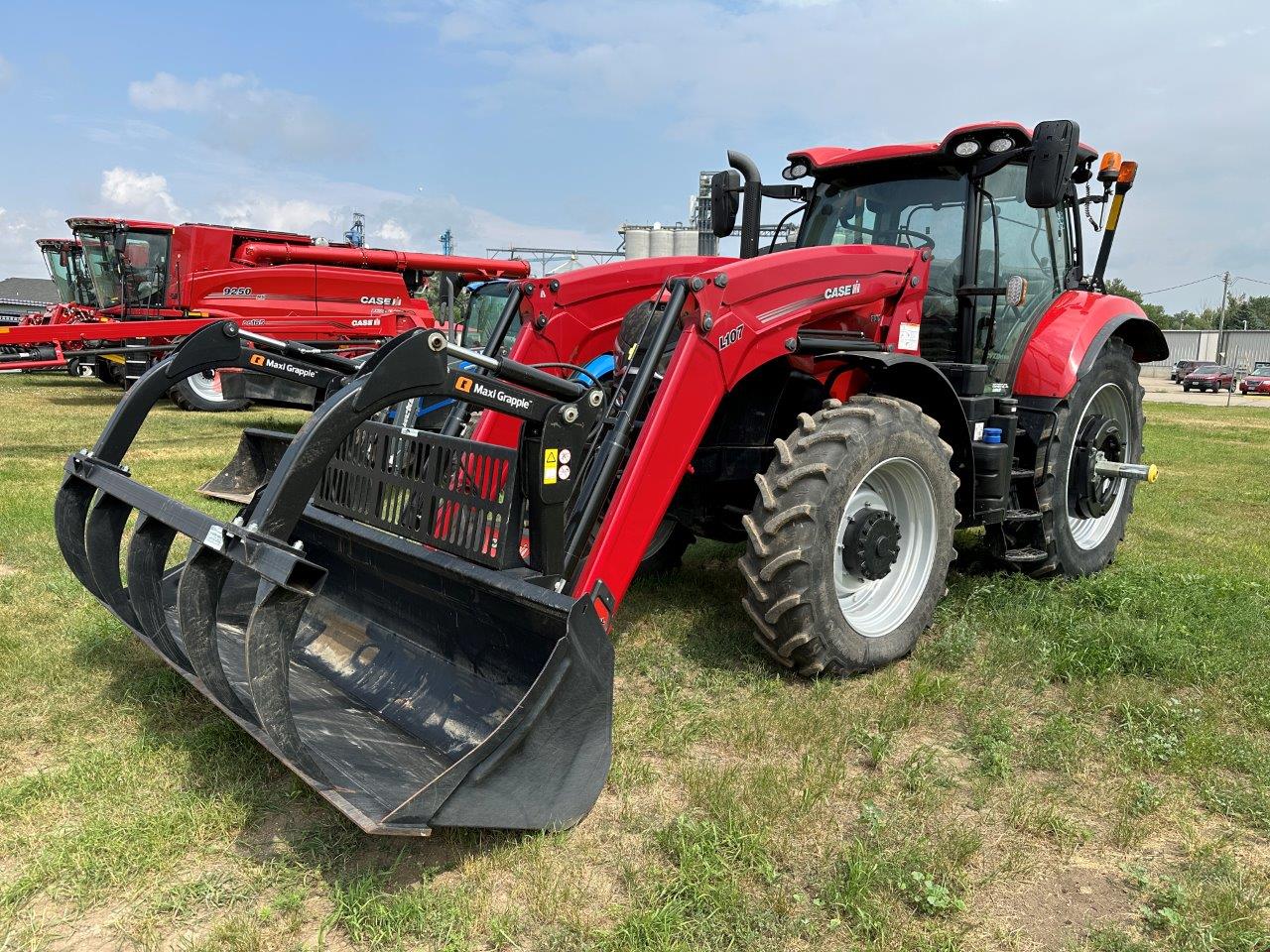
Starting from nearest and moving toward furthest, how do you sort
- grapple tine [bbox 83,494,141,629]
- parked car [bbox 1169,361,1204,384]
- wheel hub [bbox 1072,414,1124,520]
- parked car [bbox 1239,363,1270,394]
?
grapple tine [bbox 83,494,141,629] → wheel hub [bbox 1072,414,1124,520] → parked car [bbox 1239,363,1270,394] → parked car [bbox 1169,361,1204,384]

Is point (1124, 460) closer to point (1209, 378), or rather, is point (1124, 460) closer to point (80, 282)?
point (80, 282)

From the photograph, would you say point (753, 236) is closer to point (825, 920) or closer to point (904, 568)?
point (904, 568)

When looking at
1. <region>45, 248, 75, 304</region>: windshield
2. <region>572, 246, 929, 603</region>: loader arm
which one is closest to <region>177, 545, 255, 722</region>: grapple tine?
<region>572, 246, 929, 603</region>: loader arm

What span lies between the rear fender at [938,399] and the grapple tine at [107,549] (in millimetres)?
3254

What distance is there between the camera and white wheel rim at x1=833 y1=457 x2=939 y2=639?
4.27 m

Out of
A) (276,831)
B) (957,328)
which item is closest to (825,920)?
(276,831)

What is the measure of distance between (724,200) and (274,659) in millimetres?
3831

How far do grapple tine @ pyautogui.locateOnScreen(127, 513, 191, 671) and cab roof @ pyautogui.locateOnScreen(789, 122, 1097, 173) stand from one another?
3874mm

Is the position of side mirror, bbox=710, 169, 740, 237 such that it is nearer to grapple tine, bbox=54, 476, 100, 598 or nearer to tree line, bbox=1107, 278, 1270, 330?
grapple tine, bbox=54, 476, 100, 598

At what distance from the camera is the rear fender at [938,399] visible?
14.9 feet

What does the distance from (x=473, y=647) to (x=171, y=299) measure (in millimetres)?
14687

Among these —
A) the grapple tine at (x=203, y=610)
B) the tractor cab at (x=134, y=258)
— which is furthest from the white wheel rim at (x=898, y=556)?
the tractor cab at (x=134, y=258)

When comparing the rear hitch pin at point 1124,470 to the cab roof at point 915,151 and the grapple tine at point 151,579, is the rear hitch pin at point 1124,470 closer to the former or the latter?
the cab roof at point 915,151

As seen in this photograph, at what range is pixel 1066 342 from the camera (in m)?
5.23
